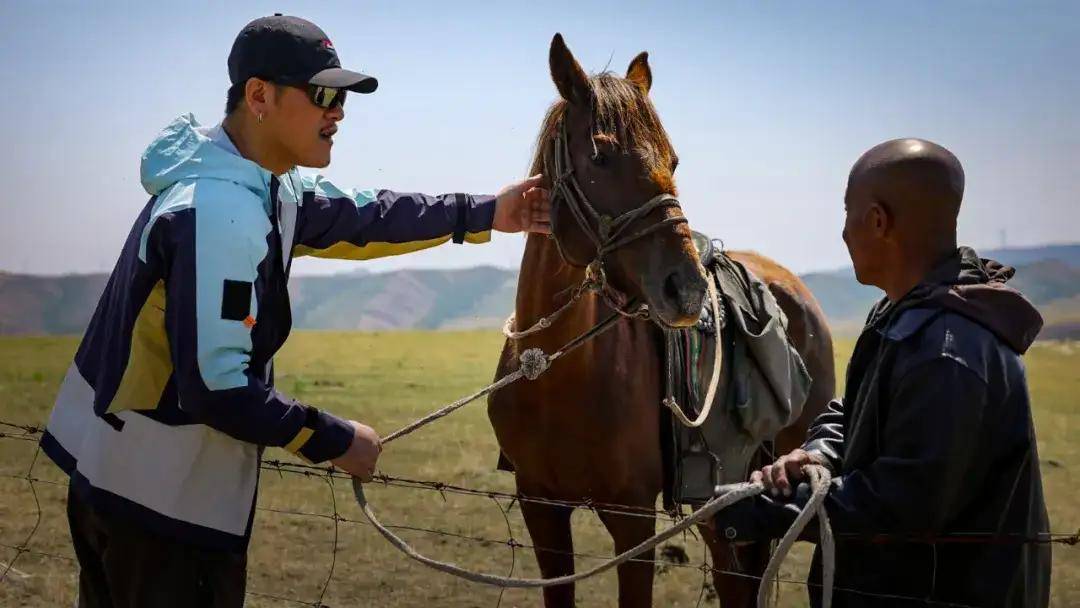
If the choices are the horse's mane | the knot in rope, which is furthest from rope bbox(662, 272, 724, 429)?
the knot in rope

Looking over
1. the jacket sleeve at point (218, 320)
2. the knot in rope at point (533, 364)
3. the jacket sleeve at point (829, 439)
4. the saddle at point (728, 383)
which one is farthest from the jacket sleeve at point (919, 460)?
the saddle at point (728, 383)

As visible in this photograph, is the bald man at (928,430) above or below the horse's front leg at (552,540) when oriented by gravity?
above

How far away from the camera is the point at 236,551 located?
2102 millimetres

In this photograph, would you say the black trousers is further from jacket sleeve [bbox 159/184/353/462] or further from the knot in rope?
the knot in rope

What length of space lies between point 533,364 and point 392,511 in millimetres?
4088

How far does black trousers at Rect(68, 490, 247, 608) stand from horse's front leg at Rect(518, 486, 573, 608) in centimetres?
144

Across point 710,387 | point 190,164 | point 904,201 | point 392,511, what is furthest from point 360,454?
point 392,511

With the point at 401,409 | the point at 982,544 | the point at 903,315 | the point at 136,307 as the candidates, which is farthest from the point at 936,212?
the point at 401,409

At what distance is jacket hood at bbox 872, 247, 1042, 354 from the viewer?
1.54m

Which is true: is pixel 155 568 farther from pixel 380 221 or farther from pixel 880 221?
pixel 880 221

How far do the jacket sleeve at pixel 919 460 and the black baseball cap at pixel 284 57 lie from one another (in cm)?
134

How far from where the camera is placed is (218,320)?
1.87 m

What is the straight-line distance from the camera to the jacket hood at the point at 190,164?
201cm

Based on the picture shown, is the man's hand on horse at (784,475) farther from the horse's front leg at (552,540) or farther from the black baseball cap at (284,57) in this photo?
the horse's front leg at (552,540)
